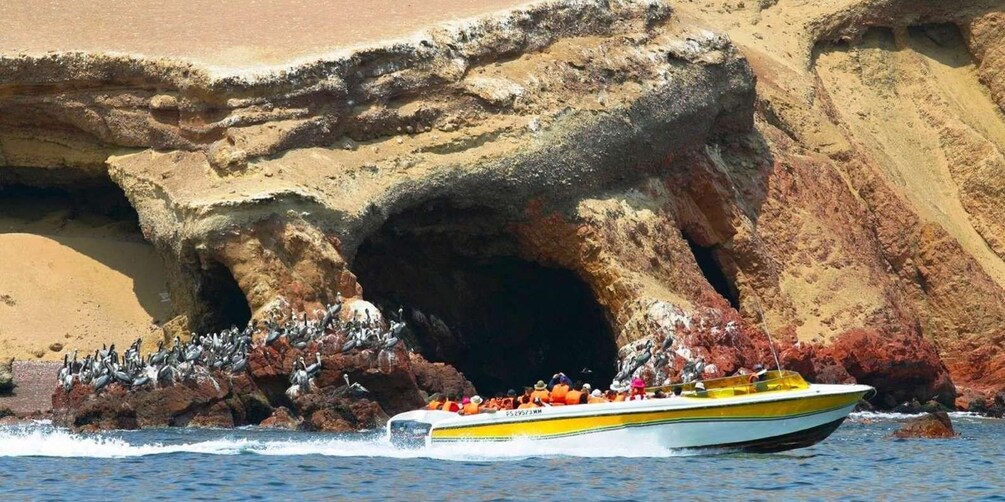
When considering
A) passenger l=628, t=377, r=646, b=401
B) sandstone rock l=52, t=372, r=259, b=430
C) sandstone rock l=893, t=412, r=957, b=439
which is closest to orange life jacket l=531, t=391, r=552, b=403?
passenger l=628, t=377, r=646, b=401

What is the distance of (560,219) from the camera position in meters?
50.3

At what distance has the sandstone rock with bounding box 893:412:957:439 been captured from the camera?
1655 inches

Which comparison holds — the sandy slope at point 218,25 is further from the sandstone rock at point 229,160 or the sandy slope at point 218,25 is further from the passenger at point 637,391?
the passenger at point 637,391

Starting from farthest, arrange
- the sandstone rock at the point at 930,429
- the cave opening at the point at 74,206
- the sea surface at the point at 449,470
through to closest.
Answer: the cave opening at the point at 74,206
the sandstone rock at the point at 930,429
the sea surface at the point at 449,470

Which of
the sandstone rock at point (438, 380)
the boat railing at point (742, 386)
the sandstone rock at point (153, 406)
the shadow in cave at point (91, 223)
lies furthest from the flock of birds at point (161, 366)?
the boat railing at point (742, 386)

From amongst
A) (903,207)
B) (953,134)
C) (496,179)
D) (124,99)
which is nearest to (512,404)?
(496,179)

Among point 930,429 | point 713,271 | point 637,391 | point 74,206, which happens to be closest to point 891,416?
point 713,271

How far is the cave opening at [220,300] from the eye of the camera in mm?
47812

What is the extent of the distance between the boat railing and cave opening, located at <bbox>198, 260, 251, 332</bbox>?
631 inches

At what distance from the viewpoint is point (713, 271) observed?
5712cm

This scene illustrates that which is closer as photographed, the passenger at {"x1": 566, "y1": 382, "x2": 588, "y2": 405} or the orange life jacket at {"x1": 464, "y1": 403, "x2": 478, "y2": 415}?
the passenger at {"x1": 566, "y1": 382, "x2": 588, "y2": 405}

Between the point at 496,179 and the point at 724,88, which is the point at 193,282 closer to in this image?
the point at 496,179

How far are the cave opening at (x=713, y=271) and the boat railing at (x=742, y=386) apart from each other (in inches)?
819

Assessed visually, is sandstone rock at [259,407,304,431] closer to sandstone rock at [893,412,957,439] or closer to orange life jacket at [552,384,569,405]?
orange life jacket at [552,384,569,405]
